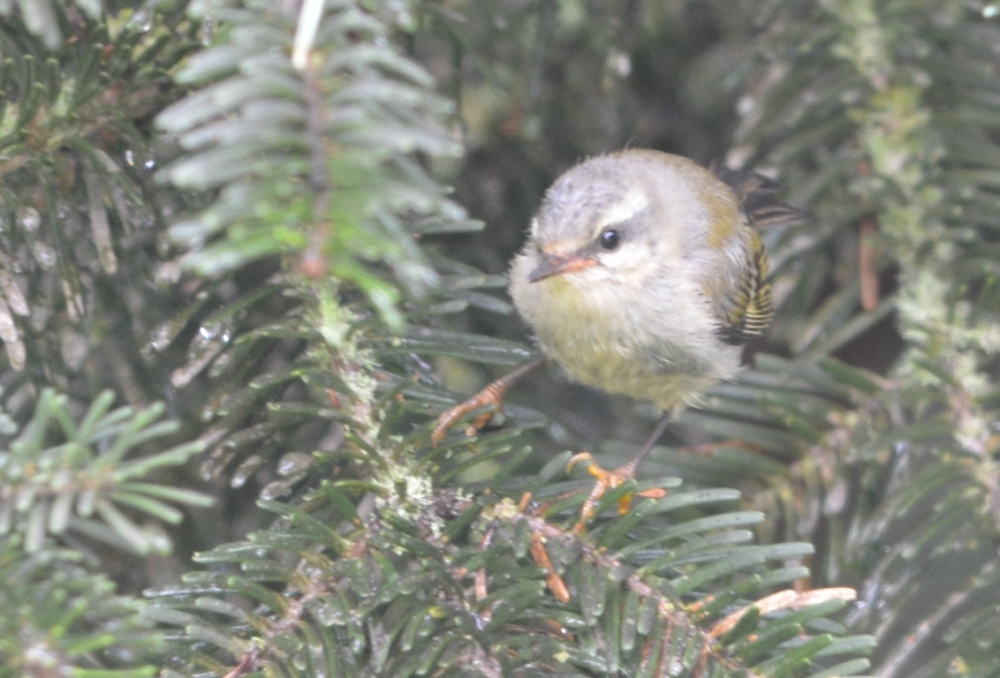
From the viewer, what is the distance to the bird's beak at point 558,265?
247 centimetres

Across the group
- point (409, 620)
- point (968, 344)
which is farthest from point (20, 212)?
point (968, 344)

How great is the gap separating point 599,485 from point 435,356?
39 cm

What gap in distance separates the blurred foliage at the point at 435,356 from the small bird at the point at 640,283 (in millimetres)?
166

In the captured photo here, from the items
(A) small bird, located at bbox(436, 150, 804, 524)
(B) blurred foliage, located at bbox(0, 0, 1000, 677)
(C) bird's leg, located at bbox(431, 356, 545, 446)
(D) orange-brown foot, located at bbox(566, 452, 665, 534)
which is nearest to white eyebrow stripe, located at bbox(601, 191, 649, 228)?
(A) small bird, located at bbox(436, 150, 804, 524)

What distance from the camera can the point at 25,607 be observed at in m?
1.05

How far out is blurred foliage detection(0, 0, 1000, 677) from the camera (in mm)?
1111

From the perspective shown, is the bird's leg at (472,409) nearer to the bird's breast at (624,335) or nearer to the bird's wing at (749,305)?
the bird's breast at (624,335)

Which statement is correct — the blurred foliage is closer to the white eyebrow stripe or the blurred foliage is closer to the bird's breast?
the bird's breast

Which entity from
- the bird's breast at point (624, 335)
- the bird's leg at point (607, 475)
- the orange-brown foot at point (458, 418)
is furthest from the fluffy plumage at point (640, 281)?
the orange-brown foot at point (458, 418)

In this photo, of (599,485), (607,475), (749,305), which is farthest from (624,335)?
(599,485)

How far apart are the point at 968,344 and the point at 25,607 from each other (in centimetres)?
199

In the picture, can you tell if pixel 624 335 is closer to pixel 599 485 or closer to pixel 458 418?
pixel 599 485

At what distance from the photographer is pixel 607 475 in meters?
2.42

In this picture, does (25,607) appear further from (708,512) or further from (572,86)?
(572,86)
